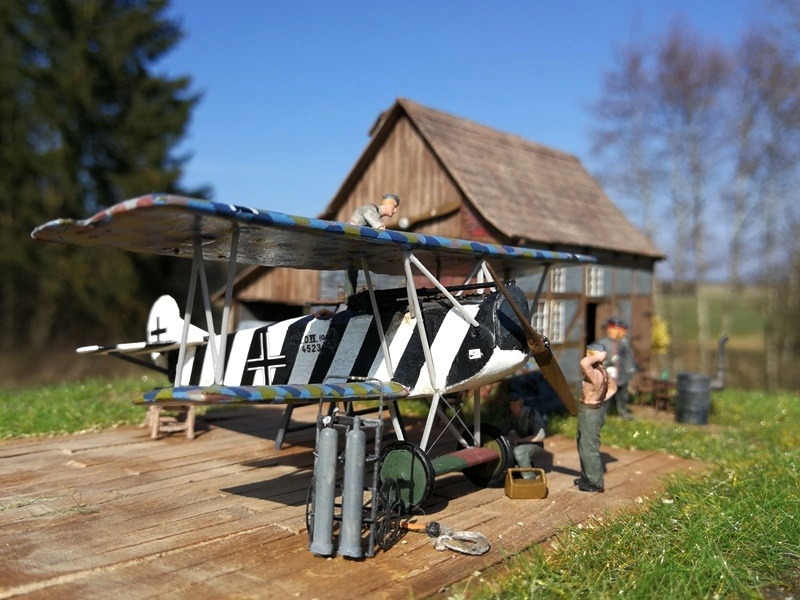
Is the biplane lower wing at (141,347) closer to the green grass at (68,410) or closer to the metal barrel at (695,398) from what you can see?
the green grass at (68,410)

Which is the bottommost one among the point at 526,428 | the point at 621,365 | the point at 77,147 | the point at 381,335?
the point at 526,428

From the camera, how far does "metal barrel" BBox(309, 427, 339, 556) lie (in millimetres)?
5262

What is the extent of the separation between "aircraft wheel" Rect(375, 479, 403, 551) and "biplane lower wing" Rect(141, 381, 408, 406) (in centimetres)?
88

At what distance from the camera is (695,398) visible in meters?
12.5

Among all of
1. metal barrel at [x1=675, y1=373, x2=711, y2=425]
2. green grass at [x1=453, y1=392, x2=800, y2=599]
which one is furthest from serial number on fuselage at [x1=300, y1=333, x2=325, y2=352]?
metal barrel at [x1=675, y1=373, x2=711, y2=425]

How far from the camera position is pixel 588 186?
1794 centimetres

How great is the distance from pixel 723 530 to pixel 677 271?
26164 millimetres

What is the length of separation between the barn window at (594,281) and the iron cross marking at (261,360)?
8.82 m

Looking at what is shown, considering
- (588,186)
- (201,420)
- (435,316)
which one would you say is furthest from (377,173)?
(435,316)

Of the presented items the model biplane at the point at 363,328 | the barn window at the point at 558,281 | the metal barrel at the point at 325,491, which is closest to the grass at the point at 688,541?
the metal barrel at the point at 325,491

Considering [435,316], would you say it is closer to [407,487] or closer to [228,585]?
[407,487]

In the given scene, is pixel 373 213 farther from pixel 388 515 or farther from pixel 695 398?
pixel 695 398

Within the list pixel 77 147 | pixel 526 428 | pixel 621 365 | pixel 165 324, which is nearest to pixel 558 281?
pixel 621 365

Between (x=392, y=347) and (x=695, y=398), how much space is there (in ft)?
25.3
